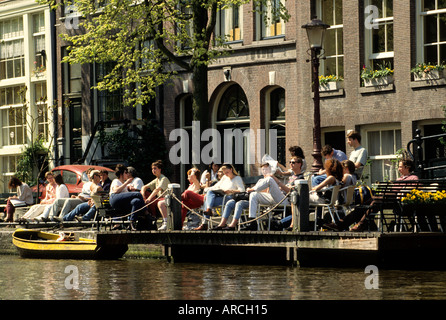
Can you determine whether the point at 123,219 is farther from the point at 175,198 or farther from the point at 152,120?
the point at 152,120

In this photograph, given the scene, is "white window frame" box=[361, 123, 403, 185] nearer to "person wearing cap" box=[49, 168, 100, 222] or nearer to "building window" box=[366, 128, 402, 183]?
"building window" box=[366, 128, 402, 183]

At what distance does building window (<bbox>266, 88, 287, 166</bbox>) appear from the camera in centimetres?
2892

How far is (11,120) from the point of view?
37.8 meters

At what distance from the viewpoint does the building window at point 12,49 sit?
123ft

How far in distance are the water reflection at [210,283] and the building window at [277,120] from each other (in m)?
10.3

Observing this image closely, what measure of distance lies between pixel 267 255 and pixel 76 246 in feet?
12.9

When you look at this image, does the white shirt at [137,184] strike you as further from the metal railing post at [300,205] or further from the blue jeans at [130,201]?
the metal railing post at [300,205]

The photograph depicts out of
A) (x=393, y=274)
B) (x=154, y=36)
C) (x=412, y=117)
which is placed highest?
(x=154, y=36)

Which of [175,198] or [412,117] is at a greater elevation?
[412,117]

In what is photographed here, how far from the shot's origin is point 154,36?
23.8 metres

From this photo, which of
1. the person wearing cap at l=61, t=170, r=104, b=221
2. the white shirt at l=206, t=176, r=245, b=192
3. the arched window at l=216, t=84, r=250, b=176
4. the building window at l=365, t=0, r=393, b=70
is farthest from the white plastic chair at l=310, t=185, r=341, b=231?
the arched window at l=216, t=84, r=250, b=176

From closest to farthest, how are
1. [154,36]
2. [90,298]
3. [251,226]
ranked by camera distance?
[90,298]
[251,226]
[154,36]
